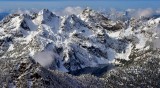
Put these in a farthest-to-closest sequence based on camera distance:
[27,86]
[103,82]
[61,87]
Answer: [103,82] → [61,87] → [27,86]

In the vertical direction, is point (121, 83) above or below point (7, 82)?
below

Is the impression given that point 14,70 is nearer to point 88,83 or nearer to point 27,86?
point 27,86

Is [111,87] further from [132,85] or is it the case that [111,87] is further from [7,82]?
[7,82]

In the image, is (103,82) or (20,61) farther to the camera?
(103,82)

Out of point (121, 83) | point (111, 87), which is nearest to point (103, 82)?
point (111, 87)

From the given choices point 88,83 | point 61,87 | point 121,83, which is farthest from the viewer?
point 121,83

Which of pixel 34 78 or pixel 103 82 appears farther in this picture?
pixel 103 82

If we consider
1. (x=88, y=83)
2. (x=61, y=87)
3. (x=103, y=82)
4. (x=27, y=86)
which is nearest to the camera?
(x=27, y=86)

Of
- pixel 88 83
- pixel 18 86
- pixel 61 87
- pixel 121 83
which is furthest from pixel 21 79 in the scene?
pixel 121 83

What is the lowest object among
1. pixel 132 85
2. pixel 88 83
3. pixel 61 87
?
pixel 132 85
